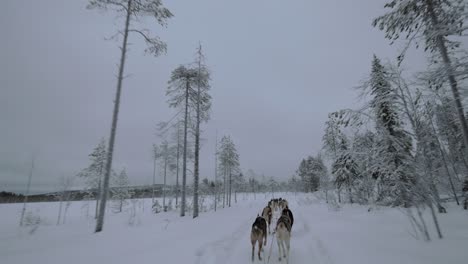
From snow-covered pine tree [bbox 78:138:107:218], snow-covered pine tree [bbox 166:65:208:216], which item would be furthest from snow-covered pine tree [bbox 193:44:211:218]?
snow-covered pine tree [bbox 78:138:107:218]

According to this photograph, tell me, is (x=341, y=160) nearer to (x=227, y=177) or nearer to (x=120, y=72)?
(x=120, y=72)

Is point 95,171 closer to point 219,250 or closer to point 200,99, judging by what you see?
point 200,99

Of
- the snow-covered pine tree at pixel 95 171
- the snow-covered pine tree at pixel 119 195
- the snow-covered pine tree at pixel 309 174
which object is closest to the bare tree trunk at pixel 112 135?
the snow-covered pine tree at pixel 95 171

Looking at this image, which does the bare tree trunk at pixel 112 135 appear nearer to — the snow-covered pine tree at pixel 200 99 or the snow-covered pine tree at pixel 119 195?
the snow-covered pine tree at pixel 200 99

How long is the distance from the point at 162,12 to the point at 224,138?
27131mm

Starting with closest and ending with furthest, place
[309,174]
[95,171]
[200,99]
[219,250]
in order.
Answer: [219,250]
[200,99]
[95,171]
[309,174]

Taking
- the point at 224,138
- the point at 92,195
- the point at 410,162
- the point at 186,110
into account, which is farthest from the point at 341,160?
the point at 92,195

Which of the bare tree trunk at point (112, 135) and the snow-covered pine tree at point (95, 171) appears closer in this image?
the bare tree trunk at point (112, 135)

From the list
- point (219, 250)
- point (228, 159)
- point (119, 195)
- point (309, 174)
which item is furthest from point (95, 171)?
point (309, 174)

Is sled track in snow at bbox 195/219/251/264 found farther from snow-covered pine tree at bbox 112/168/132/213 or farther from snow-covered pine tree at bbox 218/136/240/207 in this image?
snow-covered pine tree at bbox 112/168/132/213

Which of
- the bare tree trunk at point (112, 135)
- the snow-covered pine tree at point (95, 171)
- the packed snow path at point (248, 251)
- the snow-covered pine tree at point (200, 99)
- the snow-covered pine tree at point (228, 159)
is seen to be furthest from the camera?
the snow-covered pine tree at point (228, 159)

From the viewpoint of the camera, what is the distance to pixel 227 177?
38.1 m

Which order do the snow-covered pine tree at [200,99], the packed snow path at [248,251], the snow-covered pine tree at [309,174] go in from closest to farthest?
the packed snow path at [248,251]
the snow-covered pine tree at [200,99]
the snow-covered pine tree at [309,174]

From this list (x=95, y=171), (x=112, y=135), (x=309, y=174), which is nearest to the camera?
(x=112, y=135)
